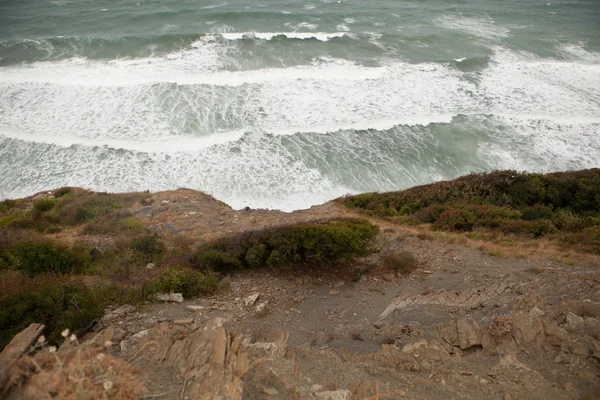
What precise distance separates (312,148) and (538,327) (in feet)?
57.7

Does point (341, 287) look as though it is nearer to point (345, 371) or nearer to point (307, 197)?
point (345, 371)

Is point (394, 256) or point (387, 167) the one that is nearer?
point (394, 256)

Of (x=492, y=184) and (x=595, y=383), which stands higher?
(x=595, y=383)

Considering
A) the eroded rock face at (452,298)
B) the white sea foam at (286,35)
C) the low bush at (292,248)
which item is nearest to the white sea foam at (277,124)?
the white sea foam at (286,35)

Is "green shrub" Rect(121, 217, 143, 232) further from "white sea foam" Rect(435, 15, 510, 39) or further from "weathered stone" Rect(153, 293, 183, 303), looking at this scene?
"white sea foam" Rect(435, 15, 510, 39)

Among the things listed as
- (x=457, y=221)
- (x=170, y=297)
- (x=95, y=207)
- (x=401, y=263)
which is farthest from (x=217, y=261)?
(x=457, y=221)

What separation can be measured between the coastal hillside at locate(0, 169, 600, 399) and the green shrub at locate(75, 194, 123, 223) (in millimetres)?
64

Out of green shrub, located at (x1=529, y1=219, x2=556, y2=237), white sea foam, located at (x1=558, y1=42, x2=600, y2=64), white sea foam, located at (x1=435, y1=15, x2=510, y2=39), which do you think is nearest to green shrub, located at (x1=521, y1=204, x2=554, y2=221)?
green shrub, located at (x1=529, y1=219, x2=556, y2=237)

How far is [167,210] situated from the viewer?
1736 centimetres

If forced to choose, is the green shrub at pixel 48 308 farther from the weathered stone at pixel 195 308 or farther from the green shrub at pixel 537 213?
the green shrub at pixel 537 213

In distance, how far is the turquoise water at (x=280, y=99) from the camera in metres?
22.0

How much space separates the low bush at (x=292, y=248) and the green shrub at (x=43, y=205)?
Result: 359 inches

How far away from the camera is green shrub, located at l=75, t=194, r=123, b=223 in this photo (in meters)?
16.8

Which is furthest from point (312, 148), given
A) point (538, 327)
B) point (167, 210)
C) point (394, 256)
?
point (538, 327)
